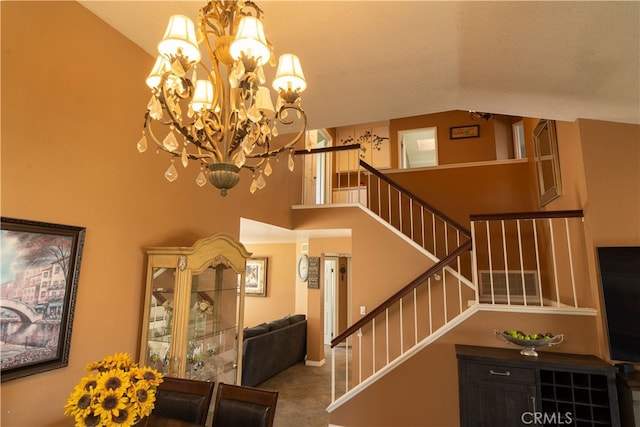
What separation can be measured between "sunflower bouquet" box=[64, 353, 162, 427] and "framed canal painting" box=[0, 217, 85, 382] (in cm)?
57

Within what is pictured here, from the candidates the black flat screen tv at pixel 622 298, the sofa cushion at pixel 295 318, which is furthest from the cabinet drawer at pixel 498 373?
the sofa cushion at pixel 295 318

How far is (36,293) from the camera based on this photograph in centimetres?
171

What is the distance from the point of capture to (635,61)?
2.06 metres

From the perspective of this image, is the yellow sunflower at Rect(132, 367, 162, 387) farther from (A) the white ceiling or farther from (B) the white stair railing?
(B) the white stair railing

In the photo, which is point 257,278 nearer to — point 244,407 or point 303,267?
point 303,267

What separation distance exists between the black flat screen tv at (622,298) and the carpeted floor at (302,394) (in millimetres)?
2871

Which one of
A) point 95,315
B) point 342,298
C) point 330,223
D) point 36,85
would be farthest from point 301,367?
point 36,85

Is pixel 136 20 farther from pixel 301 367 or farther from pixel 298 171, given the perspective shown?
pixel 301 367

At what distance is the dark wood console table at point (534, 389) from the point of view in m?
2.46

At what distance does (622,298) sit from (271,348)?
422 centimetres

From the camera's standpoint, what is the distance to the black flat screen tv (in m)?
2.41

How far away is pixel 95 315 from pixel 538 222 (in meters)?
5.05

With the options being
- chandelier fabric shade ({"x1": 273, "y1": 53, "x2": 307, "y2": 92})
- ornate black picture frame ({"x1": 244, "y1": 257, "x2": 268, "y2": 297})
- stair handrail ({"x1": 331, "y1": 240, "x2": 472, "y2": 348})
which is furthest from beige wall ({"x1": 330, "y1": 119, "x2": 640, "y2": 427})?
ornate black picture frame ({"x1": 244, "y1": 257, "x2": 268, "y2": 297})

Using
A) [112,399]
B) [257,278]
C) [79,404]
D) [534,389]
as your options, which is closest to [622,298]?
[534,389]
